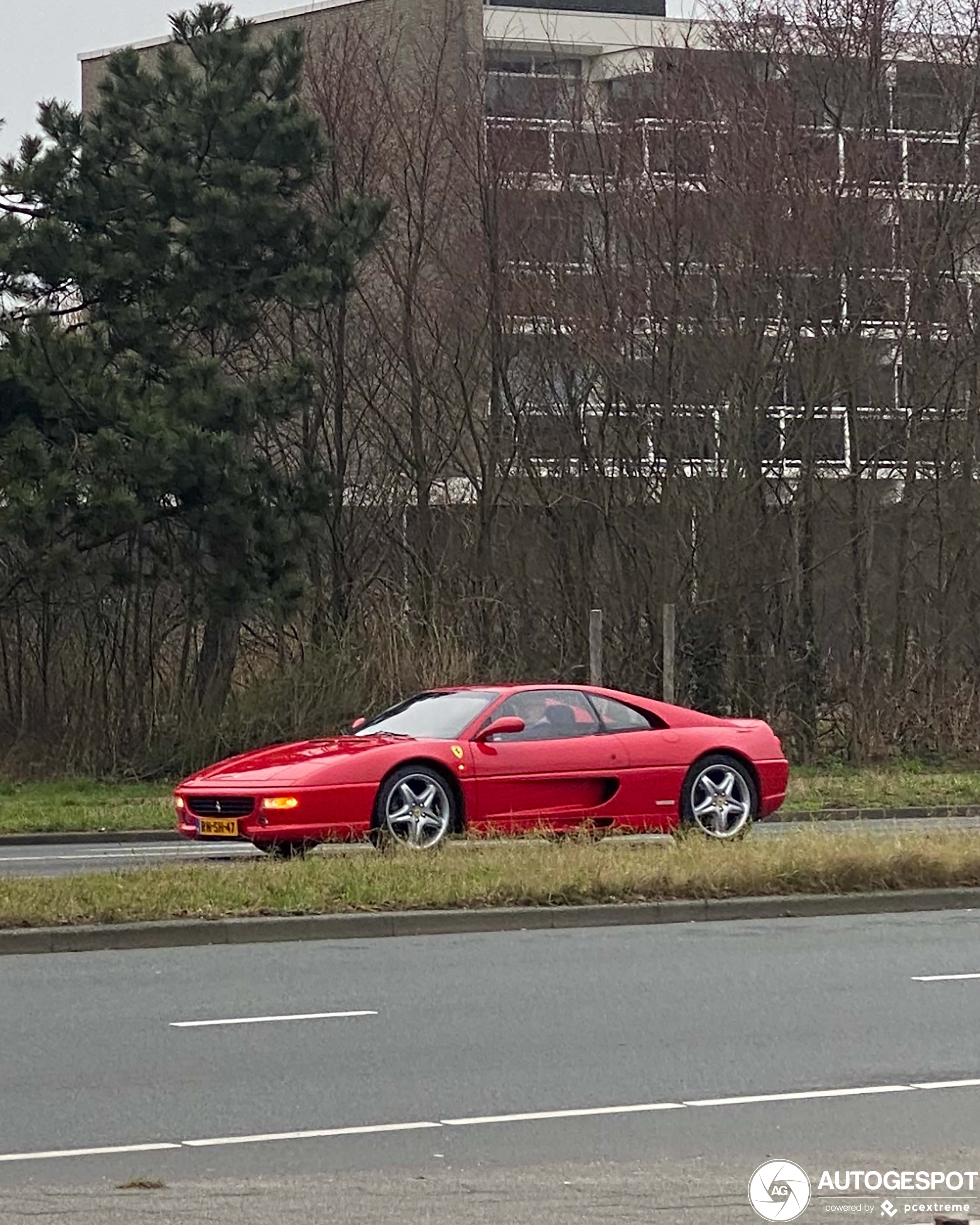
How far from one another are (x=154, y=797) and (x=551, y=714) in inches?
359

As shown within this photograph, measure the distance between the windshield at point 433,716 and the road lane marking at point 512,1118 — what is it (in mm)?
8892

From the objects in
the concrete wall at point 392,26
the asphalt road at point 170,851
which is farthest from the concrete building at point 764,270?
the asphalt road at point 170,851

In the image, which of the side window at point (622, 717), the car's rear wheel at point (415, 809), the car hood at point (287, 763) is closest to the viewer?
the car hood at point (287, 763)

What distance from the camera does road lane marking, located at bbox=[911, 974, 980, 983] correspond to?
11.6 metres

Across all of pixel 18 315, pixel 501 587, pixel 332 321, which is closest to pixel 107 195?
pixel 18 315

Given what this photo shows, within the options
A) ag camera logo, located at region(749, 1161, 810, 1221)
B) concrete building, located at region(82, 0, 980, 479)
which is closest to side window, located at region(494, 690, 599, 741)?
ag camera logo, located at region(749, 1161, 810, 1221)

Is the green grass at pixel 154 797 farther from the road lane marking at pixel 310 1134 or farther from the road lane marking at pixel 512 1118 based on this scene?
the road lane marking at pixel 310 1134

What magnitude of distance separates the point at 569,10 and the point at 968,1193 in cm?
4890

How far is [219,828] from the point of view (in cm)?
1641

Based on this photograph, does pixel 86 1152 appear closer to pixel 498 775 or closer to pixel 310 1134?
pixel 310 1134

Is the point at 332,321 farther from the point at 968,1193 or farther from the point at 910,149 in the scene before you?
the point at 968,1193

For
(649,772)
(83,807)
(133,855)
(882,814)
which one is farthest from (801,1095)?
(83,807)

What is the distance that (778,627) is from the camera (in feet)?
106

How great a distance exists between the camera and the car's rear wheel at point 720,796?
59.2 ft
